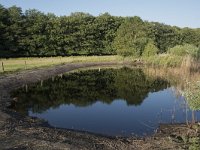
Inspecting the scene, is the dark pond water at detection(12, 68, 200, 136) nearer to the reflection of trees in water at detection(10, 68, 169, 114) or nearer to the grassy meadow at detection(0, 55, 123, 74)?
the reflection of trees in water at detection(10, 68, 169, 114)

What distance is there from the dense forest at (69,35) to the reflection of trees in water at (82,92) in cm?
3889

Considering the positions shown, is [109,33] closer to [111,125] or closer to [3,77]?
[3,77]

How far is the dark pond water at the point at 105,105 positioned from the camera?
2495cm

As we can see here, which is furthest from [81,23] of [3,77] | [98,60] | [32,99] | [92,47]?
[32,99]

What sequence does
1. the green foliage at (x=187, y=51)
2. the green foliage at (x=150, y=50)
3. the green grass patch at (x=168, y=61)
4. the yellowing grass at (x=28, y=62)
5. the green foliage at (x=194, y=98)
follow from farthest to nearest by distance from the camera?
the green foliage at (x=150, y=50) < the green grass patch at (x=168, y=61) < the green foliage at (x=187, y=51) < the yellowing grass at (x=28, y=62) < the green foliage at (x=194, y=98)

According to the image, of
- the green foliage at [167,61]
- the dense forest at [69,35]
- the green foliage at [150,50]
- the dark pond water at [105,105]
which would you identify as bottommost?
the dark pond water at [105,105]

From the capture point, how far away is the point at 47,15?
107688 mm

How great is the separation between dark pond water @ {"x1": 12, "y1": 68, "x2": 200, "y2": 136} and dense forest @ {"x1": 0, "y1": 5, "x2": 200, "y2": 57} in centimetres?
4364

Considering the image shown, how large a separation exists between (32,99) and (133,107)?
9.84 metres

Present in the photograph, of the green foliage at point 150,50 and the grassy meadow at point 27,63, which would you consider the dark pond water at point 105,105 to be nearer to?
the grassy meadow at point 27,63

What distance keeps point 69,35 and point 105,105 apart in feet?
241

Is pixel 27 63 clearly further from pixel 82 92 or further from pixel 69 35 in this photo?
pixel 69 35

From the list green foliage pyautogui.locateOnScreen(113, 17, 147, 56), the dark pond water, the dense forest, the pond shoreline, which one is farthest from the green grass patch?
the pond shoreline

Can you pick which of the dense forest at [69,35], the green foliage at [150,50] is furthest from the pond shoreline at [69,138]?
the dense forest at [69,35]
